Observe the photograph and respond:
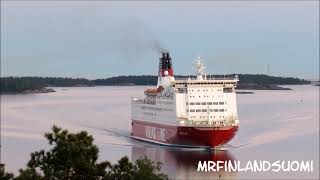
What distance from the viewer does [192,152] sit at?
21531 millimetres

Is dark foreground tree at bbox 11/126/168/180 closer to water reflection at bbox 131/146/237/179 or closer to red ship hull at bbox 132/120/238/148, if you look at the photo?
water reflection at bbox 131/146/237/179

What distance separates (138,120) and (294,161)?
8.69m

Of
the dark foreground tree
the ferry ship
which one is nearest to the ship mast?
the ferry ship

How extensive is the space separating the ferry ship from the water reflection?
1.44 ft

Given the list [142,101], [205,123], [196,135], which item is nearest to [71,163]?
[196,135]

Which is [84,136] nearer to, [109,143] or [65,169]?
[65,169]

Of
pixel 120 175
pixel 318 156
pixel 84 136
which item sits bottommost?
pixel 318 156

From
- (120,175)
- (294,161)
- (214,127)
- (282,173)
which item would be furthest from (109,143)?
(120,175)

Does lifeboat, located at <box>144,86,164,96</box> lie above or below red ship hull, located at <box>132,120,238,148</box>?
above

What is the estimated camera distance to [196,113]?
22141 mm

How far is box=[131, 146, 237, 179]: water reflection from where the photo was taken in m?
17.3

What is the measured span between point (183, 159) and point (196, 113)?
2468mm

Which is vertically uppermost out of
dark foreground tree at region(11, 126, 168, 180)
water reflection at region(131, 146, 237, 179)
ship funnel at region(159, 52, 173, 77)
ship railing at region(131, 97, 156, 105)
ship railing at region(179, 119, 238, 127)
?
ship funnel at region(159, 52, 173, 77)

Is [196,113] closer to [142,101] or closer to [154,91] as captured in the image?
[154,91]
